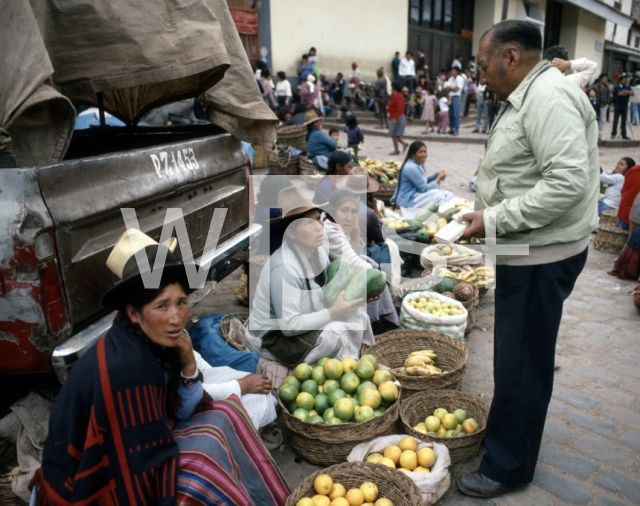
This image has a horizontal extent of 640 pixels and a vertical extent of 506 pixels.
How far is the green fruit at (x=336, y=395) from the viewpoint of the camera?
3279 mm

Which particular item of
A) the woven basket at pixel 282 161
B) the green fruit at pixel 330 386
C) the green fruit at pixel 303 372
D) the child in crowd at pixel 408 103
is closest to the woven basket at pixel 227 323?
the green fruit at pixel 303 372

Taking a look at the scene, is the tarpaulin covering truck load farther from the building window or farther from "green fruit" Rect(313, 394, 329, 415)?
the building window

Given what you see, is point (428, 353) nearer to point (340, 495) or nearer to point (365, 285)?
point (365, 285)

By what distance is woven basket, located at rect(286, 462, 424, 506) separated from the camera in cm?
257

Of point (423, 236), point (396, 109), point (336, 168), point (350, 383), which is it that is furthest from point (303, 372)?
point (396, 109)

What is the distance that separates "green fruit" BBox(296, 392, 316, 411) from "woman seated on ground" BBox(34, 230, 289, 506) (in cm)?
78

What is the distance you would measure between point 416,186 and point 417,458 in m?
5.48

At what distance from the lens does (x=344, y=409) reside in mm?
3152

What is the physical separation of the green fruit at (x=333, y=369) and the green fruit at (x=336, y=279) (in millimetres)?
534

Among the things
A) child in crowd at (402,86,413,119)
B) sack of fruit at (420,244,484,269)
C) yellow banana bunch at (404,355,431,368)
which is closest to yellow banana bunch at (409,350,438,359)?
yellow banana bunch at (404,355,431,368)

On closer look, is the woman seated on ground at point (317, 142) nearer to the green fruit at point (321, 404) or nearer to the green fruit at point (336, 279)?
the green fruit at point (336, 279)

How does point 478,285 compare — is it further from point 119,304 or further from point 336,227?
point 119,304

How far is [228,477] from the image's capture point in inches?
92.6

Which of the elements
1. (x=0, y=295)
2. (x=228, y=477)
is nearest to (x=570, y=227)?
(x=228, y=477)
